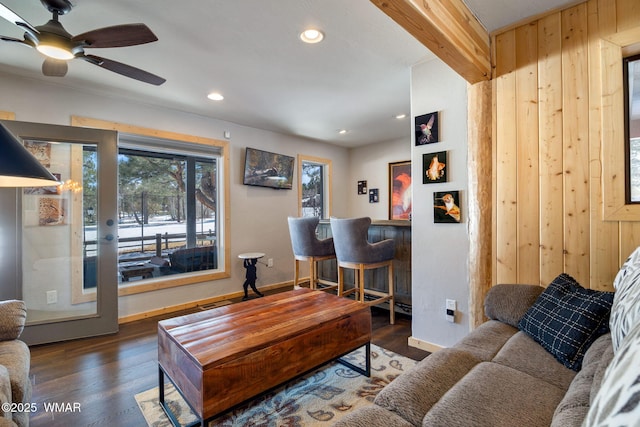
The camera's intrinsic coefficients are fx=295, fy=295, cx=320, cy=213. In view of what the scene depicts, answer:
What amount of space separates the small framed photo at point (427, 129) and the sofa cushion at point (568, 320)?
1370 millimetres

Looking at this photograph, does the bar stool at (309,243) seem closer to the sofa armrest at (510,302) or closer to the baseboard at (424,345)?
Answer: the baseboard at (424,345)

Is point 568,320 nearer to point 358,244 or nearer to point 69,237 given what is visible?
point 358,244

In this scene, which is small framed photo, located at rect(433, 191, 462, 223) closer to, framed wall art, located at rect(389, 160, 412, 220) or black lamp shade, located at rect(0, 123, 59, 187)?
black lamp shade, located at rect(0, 123, 59, 187)

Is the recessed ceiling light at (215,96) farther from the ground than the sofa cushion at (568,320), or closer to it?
farther from the ground

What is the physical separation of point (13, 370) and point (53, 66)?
6.16 ft

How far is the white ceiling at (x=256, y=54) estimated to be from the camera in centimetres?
185

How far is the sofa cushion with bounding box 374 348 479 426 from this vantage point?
0.99 m

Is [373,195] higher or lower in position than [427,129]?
lower

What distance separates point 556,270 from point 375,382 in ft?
4.60

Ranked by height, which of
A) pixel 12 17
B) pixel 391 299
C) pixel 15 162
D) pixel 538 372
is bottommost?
pixel 391 299

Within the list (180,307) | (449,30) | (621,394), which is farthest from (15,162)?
(180,307)

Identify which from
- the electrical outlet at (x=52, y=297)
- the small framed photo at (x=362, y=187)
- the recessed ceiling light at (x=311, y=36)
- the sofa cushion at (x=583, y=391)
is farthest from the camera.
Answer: the small framed photo at (x=362, y=187)

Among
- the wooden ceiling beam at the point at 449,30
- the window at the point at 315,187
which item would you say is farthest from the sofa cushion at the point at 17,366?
the window at the point at 315,187

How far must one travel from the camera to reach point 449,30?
1657mm
